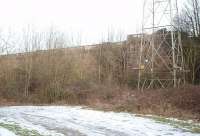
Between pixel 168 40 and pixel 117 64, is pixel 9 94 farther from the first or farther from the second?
pixel 168 40

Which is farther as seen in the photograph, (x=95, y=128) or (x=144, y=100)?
(x=144, y=100)

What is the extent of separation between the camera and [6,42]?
34719 mm

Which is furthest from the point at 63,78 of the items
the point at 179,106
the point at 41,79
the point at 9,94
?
the point at 179,106

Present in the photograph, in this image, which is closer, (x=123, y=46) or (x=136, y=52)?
(x=136, y=52)

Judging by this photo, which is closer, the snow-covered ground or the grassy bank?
the snow-covered ground

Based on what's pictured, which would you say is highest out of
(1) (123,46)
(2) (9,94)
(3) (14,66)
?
(1) (123,46)

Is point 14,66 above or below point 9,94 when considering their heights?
above

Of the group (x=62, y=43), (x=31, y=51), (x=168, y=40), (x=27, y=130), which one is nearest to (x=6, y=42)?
(x=31, y=51)

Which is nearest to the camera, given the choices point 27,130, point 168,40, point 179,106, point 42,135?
point 42,135

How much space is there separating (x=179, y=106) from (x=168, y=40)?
11.9m

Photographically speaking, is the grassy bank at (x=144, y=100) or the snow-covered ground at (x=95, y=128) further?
the grassy bank at (x=144, y=100)

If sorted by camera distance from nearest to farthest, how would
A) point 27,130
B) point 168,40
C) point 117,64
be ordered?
point 27,130
point 168,40
point 117,64

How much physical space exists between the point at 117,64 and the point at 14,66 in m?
11.5

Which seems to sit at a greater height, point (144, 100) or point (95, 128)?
point (144, 100)
